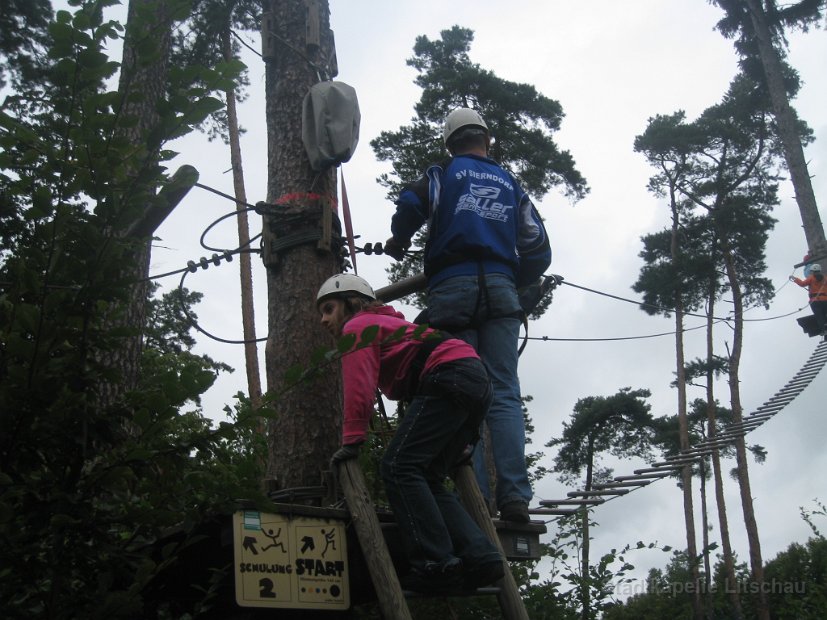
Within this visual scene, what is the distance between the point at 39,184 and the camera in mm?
2281

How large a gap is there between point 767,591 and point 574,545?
17539 mm

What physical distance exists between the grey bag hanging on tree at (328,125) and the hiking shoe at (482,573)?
2359 millimetres

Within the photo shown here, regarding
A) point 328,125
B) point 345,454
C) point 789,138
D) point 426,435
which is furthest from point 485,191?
point 789,138

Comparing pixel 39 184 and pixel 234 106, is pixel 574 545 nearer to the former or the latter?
pixel 39 184

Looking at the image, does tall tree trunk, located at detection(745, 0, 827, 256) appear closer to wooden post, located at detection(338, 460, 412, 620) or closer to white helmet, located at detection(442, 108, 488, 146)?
white helmet, located at detection(442, 108, 488, 146)

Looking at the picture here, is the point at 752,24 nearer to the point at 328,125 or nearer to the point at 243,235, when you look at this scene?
the point at 243,235

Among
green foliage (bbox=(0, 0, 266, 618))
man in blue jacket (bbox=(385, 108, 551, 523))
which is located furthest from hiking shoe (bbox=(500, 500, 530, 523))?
green foliage (bbox=(0, 0, 266, 618))


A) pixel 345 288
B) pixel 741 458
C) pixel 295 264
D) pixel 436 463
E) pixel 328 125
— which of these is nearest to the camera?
pixel 436 463

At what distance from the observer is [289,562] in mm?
3475

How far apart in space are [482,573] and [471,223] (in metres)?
1.74

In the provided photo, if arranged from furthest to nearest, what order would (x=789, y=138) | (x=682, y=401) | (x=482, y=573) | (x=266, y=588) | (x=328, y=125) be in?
1. (x=682, y=401)
2. (x=789, y=138)
3. (x=328, y=125)
4. (x=482, y=573)
5. (x=266, y=588)

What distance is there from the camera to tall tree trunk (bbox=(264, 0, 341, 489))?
167 inches

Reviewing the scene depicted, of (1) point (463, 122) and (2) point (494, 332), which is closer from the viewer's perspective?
(2) point (494, 332)

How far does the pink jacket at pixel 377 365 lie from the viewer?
11.8 feet
